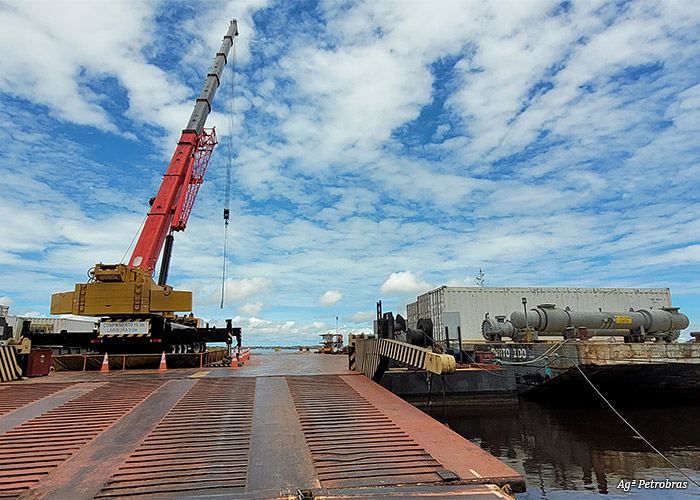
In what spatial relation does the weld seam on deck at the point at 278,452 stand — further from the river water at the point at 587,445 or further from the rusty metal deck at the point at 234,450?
the river water at the point at 587,445

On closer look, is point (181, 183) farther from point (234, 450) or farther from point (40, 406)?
point (234, 450)

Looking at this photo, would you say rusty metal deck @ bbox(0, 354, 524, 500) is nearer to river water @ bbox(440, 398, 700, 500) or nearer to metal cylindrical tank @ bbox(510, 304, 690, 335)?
river water @ bbox(440, 398, 700, 500)

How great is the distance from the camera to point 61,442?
5254mm

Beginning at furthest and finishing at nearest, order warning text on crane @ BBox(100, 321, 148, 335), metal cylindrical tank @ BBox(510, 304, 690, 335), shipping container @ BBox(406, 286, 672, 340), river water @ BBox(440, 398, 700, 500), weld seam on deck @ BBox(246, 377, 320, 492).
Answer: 1. shipping container @ BBox(406, 286, 672, 340)
2. metal cylindrical tank @ BBox(510, 304, 690, 335)
3. warning text on crane @ BBox(100, 321, 148, 335)
4. river water @ BBox(440, 398, 700, 500)
5. weld seam on deck @ BBox(246, 377, 320, 492)

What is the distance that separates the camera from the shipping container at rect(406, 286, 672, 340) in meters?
27.6

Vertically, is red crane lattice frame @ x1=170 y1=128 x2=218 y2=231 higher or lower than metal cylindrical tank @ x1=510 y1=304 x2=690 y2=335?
higher

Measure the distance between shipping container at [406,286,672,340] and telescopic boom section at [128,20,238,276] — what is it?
15654 millimetres

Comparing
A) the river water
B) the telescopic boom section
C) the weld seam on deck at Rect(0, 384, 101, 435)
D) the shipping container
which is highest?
the telescopic boom section

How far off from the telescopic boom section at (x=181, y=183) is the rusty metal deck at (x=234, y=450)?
30.3 feet

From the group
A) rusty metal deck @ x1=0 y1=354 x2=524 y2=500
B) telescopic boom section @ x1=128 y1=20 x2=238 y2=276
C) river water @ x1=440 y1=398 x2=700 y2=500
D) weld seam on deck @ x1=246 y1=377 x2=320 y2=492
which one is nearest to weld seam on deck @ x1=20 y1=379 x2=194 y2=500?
rusty metal deck @ x1=0 y1=354 x2=524 y2=500

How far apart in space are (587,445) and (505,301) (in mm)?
19299

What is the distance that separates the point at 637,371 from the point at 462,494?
13744mm

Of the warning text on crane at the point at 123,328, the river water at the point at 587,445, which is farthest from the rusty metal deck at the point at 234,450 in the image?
the warning text on crane at the point at 123,328

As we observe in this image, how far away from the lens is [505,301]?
28703 mm
